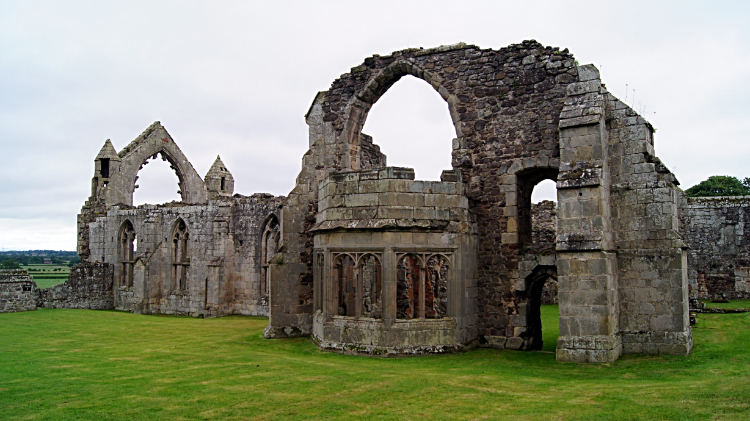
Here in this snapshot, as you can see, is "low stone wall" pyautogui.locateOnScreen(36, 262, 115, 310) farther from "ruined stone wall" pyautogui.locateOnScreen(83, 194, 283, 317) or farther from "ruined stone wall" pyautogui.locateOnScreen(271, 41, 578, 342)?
"ruined stone wall" pyautogui.locateOnScreen(271, 41, 578, 342)

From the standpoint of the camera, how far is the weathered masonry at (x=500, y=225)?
12180 millimetres

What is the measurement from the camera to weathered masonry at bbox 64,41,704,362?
40.0 feet

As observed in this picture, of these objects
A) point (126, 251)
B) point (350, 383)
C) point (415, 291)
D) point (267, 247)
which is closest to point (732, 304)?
point (415, 291)

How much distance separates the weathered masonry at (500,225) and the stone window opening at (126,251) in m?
15.5

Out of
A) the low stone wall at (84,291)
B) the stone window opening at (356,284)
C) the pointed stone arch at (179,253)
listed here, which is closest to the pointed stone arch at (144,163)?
the low stone wall at (84,291)

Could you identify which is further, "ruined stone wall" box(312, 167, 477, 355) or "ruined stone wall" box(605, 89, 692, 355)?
"ruined stone wall" box(312, 167, 477, 355)

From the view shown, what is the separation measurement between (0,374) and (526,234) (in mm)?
11971

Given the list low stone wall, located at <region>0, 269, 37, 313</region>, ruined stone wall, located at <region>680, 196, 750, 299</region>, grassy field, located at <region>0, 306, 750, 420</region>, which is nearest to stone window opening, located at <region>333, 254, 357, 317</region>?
grassy field, located at <region>0, 306, 750, 420</region>

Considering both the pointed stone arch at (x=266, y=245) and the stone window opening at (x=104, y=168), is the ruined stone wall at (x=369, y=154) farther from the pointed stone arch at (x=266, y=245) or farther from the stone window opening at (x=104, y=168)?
the stone window opening at (x=104, y=168)

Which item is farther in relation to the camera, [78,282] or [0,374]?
[78,282]

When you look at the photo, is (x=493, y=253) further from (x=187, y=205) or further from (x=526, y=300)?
(x=187, y=205)

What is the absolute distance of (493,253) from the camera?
14.5 metres

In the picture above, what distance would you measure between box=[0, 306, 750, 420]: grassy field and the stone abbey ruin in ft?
2.77

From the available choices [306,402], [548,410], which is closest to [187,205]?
[306,402]
